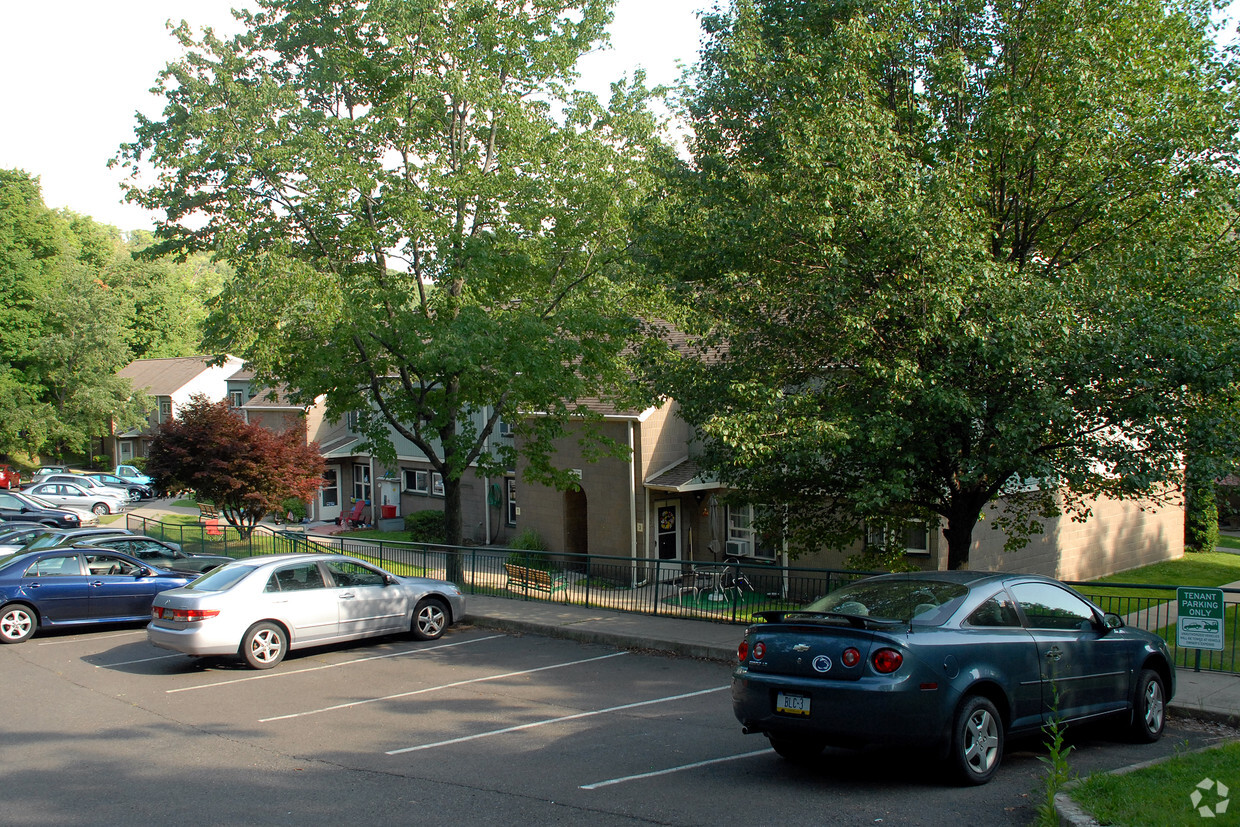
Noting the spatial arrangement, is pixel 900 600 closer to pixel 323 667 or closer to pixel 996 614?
pixel 996 614

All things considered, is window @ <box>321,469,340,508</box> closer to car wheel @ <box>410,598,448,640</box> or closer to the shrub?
the shrub

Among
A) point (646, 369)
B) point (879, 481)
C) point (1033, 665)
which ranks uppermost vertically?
point (646, 369)

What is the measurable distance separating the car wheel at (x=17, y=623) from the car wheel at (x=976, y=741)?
14.0m

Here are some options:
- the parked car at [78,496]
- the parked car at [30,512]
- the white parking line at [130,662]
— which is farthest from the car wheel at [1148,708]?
the parked car at [78,496]

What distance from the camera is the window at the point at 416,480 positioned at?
1421 inches

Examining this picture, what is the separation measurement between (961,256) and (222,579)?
10319mm

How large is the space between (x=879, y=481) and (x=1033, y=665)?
435 cm

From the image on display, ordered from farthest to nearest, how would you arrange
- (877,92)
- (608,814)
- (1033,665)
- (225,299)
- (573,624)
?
(225,299), (573,624), (877,92), (1033,665), (608,814)

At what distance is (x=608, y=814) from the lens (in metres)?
6.39

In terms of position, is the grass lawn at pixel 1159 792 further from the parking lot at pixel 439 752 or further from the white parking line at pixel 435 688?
the white parking line at pixel 435 688

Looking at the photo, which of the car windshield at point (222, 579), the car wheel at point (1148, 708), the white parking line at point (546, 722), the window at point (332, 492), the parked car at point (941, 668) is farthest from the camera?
the window at point (332, 492)

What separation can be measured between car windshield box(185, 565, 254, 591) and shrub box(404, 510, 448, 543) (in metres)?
19.0

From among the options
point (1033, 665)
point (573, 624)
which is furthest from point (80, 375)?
point (1033, 665)

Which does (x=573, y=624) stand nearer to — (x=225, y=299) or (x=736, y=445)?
(x=736, y=445)
